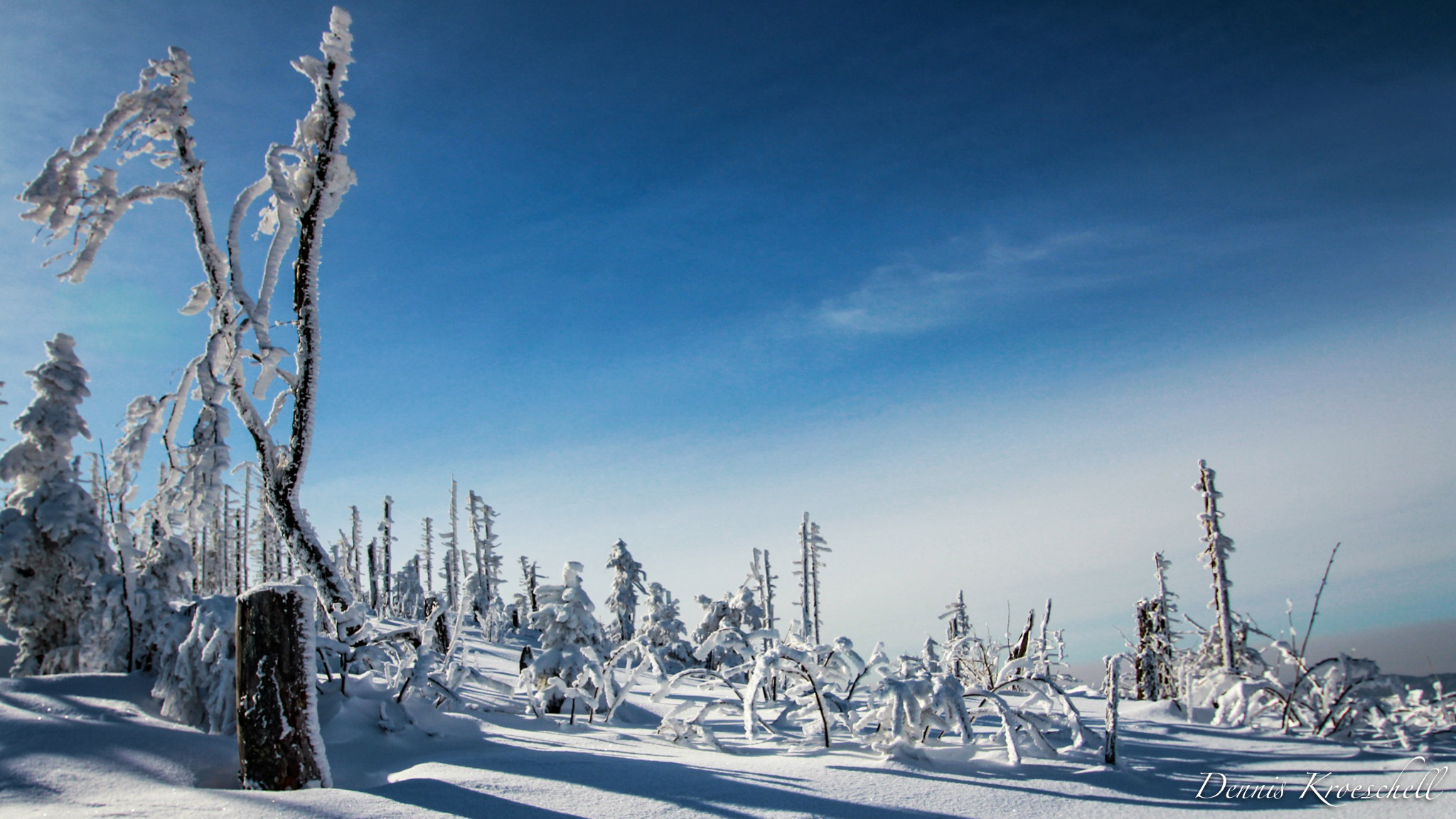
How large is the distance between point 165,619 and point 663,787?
5.61 meters

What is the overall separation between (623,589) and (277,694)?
33.5 meters

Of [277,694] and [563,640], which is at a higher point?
[277,694]

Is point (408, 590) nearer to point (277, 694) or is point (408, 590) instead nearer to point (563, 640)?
point (563, 640)

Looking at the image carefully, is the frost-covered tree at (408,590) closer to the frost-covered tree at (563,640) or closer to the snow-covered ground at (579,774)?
the frost-covered tree at (563,640)

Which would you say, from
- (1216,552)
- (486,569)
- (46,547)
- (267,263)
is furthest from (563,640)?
(486,569)

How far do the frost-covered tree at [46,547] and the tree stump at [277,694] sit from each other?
36.2 ft

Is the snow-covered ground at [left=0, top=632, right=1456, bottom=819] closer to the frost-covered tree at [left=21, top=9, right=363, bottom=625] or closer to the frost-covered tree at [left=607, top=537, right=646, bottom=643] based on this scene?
the frost-covered tree at [left=21, top=9, right=363, bottom=625]

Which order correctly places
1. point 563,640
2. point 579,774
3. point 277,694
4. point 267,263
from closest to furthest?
point 277,694
point 579,774
point 267,263
point 563,640

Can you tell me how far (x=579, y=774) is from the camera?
4551 mm

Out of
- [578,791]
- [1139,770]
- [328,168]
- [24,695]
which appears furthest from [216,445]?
[1139,770]

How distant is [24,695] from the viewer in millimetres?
6047

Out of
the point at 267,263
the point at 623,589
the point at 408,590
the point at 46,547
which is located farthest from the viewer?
the point at 408,590

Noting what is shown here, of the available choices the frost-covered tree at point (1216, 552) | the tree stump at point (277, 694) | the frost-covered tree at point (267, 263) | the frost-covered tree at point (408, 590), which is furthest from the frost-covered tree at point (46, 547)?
the frost-covered tree at point (408, 590)

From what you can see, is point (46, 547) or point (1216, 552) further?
point (1216, 552)
